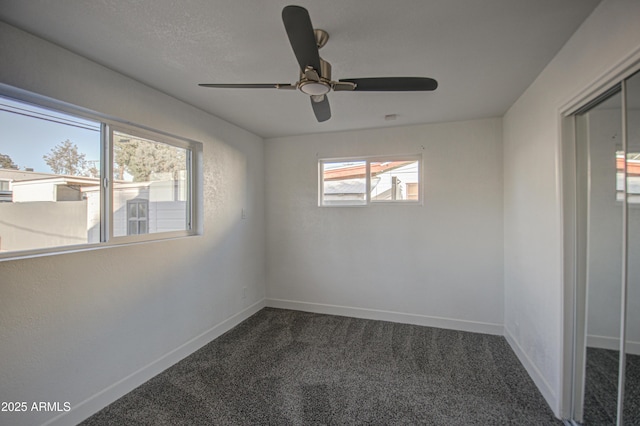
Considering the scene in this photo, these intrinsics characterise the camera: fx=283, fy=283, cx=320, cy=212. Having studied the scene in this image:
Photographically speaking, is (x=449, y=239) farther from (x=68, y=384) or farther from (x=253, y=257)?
(x=68, y=384)

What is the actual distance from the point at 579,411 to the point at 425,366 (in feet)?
3.24

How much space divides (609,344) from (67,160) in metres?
3.43

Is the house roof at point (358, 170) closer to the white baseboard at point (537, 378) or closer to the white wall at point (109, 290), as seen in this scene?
the white wall at point (109, 290)

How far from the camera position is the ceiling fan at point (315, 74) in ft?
3.75

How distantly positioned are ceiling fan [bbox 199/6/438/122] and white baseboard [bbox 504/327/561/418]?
85.6 inches

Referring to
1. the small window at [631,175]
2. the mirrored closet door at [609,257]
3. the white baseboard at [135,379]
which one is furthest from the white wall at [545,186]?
the white baseboard at [135,379]

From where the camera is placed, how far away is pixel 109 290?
6.57ft

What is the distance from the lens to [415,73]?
209 centimetres

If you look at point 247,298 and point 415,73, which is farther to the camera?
point 247,298

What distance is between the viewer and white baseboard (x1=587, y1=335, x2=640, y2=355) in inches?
52.7

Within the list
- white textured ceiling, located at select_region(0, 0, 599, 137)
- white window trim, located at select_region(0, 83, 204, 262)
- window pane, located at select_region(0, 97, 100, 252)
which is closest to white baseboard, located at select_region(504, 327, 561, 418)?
white textured ceiling, located at select_region(0, 0, 599, 137)

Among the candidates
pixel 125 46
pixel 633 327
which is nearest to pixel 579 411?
pixel 633 327

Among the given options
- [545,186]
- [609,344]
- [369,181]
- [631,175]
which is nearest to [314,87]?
[631,175]

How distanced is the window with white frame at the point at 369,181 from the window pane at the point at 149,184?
1.71 m
